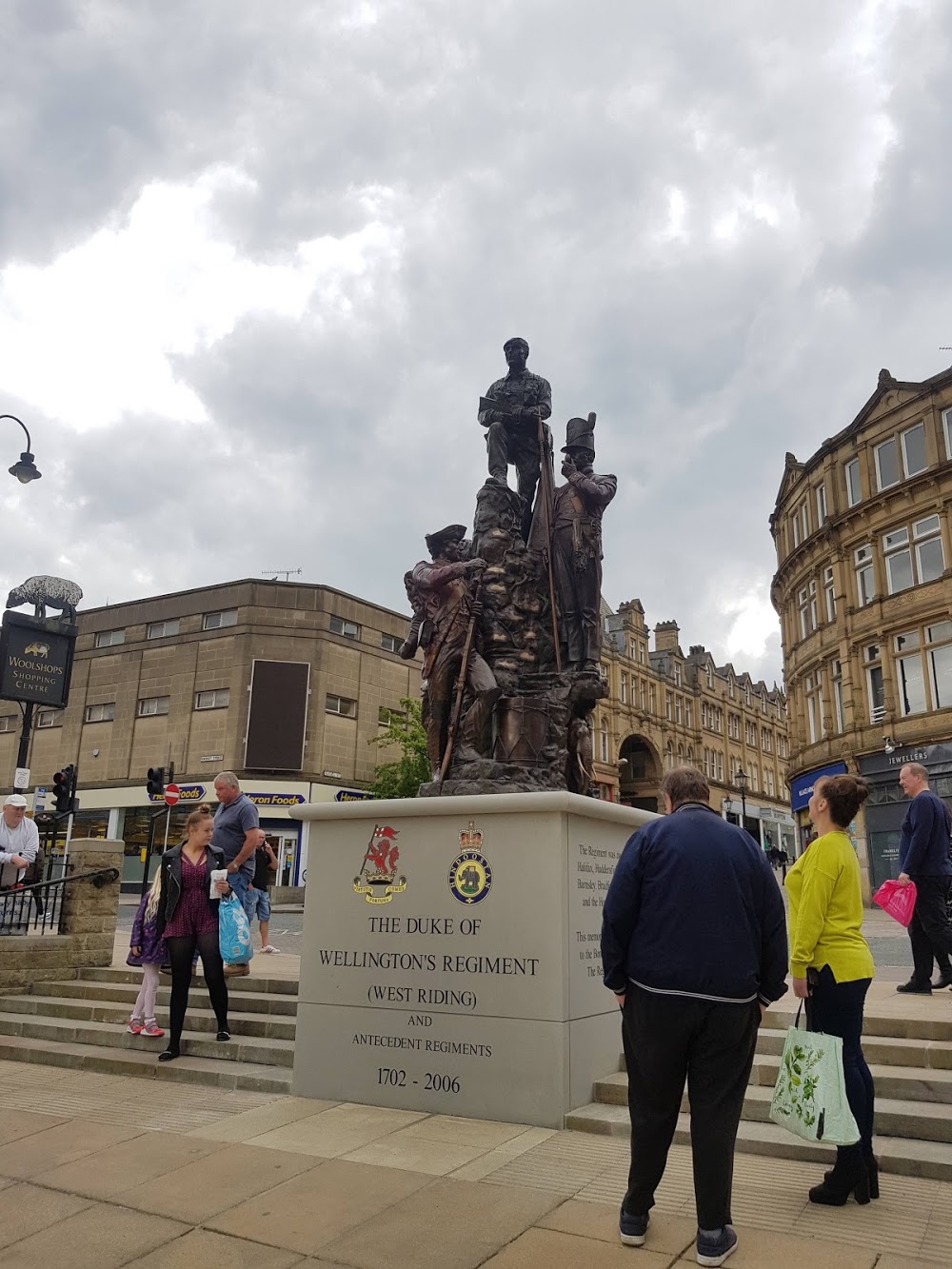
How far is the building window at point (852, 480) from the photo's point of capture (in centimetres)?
3216

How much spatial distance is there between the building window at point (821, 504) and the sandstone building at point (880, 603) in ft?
0.11

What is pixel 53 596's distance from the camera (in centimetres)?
2686

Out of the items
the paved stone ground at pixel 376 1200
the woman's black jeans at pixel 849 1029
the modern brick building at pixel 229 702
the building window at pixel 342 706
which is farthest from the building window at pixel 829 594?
the woman's black jeans at pixel 849 1029

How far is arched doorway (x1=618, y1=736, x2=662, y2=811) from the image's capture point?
208ft

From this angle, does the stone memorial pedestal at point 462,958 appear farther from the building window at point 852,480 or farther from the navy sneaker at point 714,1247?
the building window at point 852,480

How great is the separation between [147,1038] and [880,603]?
27613mm

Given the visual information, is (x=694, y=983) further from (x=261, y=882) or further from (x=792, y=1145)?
(x=261, y=882)

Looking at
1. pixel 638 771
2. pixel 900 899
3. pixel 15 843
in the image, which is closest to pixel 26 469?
pixel 15 843

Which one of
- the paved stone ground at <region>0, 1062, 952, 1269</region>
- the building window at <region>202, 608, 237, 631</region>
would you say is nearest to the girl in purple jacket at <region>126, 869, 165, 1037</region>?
the paved stone ground at <region>0, 1062, 952, 1269</region>

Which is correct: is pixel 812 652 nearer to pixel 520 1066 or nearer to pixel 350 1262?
pixel 520 1066

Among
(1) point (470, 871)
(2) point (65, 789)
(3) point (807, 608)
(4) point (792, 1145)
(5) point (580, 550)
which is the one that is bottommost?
(4) point (792, 1145)

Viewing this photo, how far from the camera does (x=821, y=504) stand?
3403cm

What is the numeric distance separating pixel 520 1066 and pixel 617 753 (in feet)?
187

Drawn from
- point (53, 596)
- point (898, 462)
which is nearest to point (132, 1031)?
point (53, 596)
